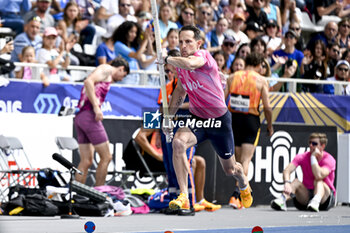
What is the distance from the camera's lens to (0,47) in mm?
12516

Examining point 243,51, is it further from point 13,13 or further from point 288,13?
point 288,13

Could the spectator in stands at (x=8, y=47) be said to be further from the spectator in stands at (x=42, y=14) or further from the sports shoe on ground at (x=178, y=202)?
the sports shoe on ground at (x=178, y=202)

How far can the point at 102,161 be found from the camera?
440 inches

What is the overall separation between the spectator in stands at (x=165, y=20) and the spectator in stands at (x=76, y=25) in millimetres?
1387

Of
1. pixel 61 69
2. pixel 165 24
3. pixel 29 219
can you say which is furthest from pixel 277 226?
pixel 165 24

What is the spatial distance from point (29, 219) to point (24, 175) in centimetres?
238

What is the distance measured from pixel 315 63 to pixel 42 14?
6.27m

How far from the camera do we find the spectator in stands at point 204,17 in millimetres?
15836

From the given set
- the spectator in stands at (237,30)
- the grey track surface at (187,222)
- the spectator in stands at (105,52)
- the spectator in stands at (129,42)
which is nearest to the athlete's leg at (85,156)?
the grey track surface at (187,222)

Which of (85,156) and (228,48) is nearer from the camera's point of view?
(85,156)

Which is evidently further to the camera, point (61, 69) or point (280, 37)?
point (280, 37)

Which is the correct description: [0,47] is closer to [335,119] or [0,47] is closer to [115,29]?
[115,29]

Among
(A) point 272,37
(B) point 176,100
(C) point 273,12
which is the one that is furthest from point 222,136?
(C) point 273,12

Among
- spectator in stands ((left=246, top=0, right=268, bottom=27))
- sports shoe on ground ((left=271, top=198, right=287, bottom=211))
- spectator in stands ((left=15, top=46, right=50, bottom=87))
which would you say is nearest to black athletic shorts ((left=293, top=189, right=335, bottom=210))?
sports shoe on ground ((left=271, top=198, right=287, bottom=211))
